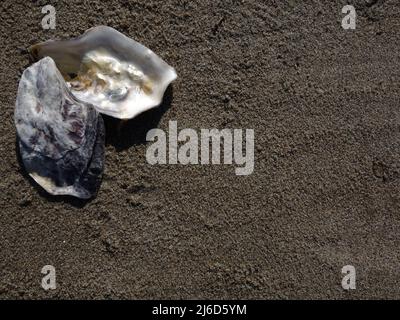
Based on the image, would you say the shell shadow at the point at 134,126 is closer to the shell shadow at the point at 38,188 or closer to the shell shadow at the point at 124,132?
the shell shadow at the point at 124,132

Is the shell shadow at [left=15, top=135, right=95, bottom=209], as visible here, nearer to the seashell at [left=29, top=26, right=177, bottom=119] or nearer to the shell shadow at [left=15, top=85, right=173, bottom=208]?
the shell shadow at [left=15, top=85, right=173, bottom=208]

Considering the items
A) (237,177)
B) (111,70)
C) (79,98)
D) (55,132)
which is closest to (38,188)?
(55,132)

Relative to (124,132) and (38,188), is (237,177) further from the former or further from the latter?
(38,188)

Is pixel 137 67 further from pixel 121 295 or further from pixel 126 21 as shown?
pixel 121 295

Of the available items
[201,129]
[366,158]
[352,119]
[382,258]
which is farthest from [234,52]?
[382,258]

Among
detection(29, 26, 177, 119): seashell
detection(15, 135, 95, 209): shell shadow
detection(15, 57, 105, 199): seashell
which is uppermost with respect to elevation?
detection(29, 26, 177, 119): seashell

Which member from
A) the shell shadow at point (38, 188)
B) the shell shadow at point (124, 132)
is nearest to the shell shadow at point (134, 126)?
the shell shadow at point (124, 132)

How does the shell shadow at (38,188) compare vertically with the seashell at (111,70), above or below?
below

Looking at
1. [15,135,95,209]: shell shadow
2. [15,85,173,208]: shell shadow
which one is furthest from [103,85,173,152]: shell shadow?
[15,135,95,209]: shell shadow
